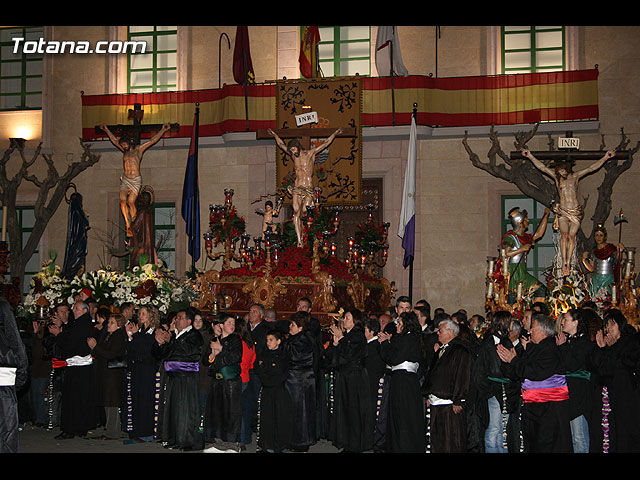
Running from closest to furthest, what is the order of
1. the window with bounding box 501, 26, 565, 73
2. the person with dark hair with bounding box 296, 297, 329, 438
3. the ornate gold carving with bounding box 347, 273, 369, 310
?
the person with dark hair with bounding box 296, 297, 329, 438, the ornate gold carving with bounding box 347, 273, 369, 310, the window with bounding box 501, 26, 565, 73

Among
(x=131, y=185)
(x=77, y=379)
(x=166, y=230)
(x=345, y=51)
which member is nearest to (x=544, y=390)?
(x=77, y=379)

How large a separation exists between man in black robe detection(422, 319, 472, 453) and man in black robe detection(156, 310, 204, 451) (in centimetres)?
307

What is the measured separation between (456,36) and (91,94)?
30.5 feet

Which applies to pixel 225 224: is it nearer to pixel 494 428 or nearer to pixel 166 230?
pixel 166 230

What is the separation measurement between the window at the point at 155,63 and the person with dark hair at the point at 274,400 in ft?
45.7

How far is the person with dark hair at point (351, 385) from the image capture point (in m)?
10.4

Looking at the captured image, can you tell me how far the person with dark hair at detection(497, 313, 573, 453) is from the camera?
26.2 feet

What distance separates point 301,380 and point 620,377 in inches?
145

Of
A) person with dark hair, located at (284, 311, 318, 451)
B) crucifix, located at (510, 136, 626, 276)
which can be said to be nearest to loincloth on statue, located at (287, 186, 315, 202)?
crucifix, located at (510, 136, 626, 276)

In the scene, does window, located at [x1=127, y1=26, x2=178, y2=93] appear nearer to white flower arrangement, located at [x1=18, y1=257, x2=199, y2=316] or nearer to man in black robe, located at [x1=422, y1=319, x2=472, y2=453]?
white flower arrangement, located at [x1=18, y1=257, x2=199, y2=316]

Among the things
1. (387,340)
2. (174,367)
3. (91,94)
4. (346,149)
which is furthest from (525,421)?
(91,94)

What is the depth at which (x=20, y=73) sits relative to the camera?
23.3 m

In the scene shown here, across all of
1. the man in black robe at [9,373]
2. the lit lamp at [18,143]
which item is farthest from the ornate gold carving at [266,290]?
the lit lamp at [18,143]

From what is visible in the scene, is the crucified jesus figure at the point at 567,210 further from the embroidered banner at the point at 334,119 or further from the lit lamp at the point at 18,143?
the lit lamp at the point at 18,143
